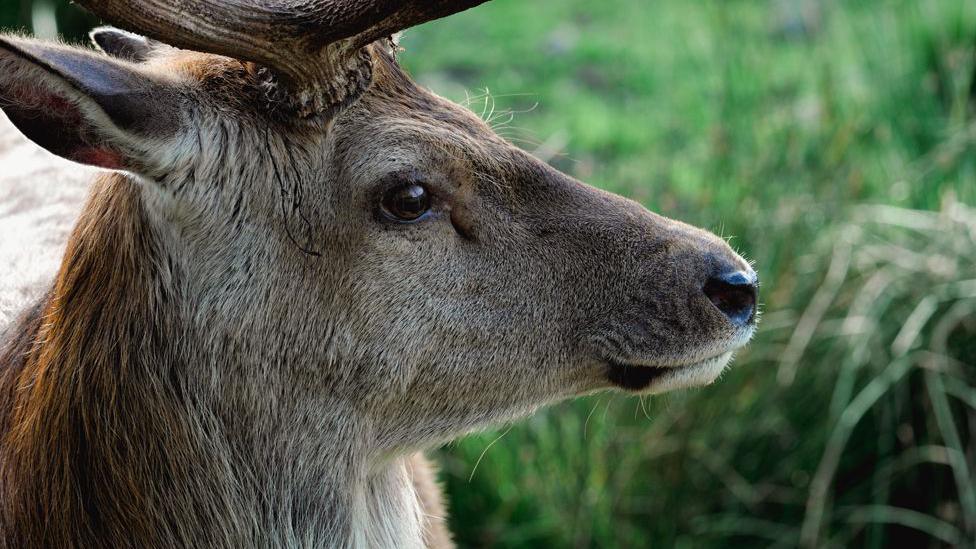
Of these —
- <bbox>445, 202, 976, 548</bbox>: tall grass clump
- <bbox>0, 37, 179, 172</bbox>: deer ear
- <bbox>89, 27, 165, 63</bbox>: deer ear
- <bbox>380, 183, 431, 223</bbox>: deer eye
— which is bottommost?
<bbox>445, 202, 976, 548</bbox>: tall grass clump

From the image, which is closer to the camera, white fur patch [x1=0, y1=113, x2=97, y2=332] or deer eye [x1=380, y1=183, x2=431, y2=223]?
deer eye [x1=380, y1=183, x2=431, y2=223]

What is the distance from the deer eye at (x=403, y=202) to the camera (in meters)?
2.85

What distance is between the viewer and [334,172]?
2869 mm

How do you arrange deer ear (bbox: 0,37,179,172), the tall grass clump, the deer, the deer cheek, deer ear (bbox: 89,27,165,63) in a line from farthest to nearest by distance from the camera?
the tall grass clump
deer ear (bbox: 89,27,165,63)
the deer cheek
the deer
deer ear (bbox: 0,37,179,172)

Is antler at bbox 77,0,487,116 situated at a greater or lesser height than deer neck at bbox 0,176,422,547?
greater

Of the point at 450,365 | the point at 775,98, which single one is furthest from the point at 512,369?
the point at 775,98

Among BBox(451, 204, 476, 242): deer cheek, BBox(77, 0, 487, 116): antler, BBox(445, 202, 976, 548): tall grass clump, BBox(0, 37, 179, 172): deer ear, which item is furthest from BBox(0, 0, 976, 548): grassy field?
BBox(0, 37, 179, 172): deer ear

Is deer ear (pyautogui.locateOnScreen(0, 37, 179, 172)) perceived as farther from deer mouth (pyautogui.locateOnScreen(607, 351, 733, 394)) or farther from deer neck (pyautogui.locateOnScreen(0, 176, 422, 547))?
deer mouth (pyautogui.locateOnScreen(607, 351, 733, 394))

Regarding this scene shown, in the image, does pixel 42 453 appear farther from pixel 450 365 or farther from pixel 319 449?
pixel 450 365

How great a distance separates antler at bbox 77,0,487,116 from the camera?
2502 mm

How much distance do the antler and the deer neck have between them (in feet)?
1.48

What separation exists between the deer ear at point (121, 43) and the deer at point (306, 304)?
1.38 feet

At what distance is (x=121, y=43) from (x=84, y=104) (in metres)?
0.99

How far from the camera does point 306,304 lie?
2846 millimetres
